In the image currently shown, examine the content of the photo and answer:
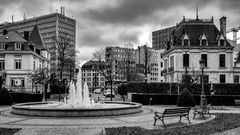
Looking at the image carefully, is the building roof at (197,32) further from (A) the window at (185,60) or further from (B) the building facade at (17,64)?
(B) the building facade at (17,64)

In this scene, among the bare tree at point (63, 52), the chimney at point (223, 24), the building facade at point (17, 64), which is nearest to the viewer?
the bare tree at point (63, 52)

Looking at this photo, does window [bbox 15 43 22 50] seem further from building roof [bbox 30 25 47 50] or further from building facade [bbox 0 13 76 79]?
building facade [bbox 0 13 76 79]

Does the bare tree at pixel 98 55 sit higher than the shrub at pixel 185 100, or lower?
higher

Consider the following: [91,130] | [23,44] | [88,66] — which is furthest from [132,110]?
[88,66]

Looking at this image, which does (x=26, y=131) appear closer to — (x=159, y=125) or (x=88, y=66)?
(x=159, y=125)

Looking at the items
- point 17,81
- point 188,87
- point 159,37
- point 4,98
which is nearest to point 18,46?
point 17,81

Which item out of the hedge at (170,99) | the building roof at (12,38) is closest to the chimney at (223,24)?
the hedge at (170,99)

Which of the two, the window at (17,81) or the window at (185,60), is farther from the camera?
the window at (17,81)

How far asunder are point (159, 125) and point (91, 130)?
3841mm

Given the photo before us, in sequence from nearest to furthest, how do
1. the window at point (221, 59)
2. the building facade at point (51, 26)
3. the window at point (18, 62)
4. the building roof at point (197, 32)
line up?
the window at point (221, 59)
the building roof at point (197, 32)
the window at point (18, 62)
the building facade at point (51, 26)

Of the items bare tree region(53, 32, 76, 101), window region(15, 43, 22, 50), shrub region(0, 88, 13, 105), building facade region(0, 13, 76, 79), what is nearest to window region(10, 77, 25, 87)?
window region(15, 43, 22, 50)

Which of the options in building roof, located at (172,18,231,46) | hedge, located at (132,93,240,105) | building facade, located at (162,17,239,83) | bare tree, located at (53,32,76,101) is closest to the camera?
hedge, located at (132,93,240,105)

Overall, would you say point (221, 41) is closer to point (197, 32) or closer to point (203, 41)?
point (203, 41)

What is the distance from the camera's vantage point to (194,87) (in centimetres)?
4094
